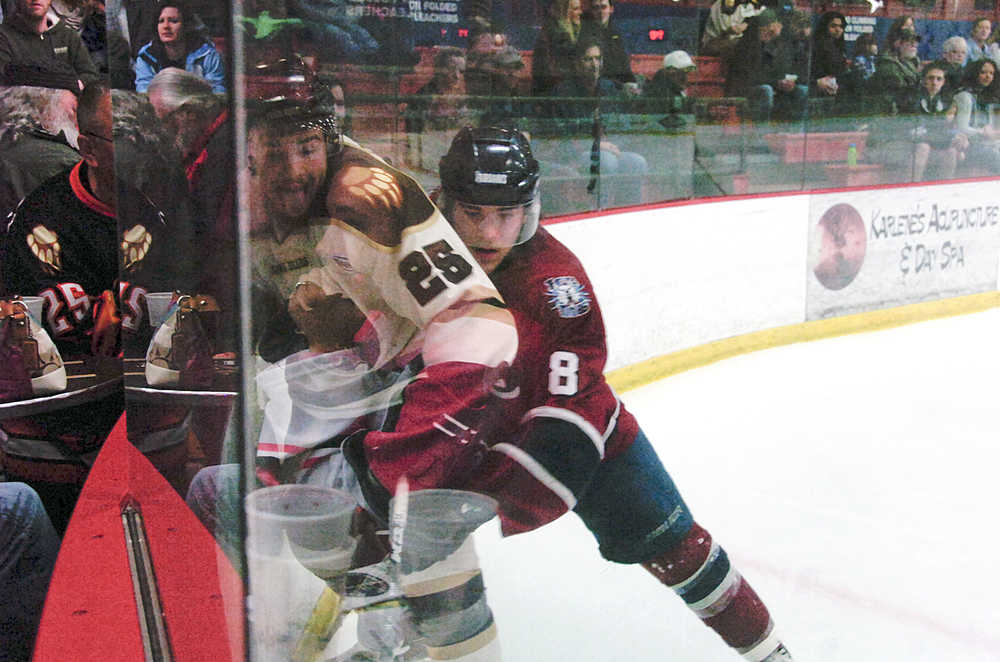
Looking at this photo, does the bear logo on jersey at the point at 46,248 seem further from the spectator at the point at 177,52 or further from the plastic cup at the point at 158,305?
the spectator at the point at 177,52

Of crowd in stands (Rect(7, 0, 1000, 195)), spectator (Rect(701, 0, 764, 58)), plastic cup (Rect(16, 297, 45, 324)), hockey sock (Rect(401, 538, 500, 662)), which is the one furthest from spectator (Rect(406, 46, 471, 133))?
plastic cup (Rect(16, 297, 45, 324))

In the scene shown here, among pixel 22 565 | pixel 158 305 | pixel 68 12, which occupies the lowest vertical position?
pixel 22 565

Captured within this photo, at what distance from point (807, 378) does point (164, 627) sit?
78 cm

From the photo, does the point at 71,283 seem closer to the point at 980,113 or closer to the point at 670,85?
the point at 670,85

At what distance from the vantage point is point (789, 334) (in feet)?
2.80

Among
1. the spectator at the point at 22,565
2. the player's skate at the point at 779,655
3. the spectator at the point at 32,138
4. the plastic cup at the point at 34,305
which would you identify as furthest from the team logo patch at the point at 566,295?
the spectator at the point at 32,138

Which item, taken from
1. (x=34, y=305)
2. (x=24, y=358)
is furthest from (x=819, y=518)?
(x=34, y=305)

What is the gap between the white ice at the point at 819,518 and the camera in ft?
2.35

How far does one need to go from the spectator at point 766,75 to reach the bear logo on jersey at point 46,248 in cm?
167

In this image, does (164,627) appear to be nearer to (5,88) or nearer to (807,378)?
(807,378)

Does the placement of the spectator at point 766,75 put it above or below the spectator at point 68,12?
below

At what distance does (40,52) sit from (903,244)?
7.04ft

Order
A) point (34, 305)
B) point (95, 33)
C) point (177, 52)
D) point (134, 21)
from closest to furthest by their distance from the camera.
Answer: point (177, 52) < point (134, 21) < point (34, 305) < point (95, 33)

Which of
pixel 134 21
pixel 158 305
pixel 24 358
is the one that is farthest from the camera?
pixel 24 358
